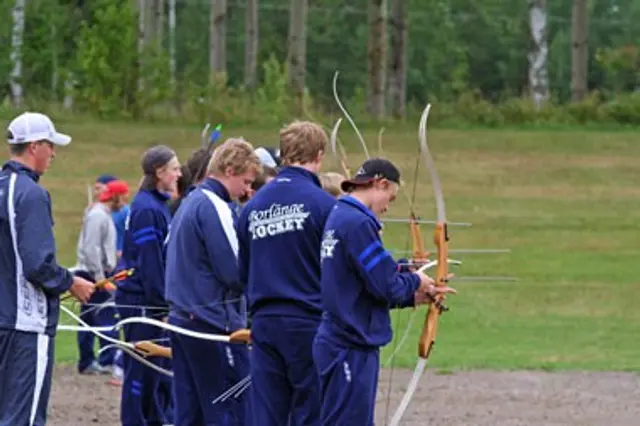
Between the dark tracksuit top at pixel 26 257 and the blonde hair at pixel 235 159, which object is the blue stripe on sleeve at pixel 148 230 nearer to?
the blonde hair at pixel 235 159

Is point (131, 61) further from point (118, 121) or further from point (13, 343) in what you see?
point (13, 343)

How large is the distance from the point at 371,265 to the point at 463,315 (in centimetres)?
1354

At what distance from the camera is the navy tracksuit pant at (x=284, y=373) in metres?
9.28

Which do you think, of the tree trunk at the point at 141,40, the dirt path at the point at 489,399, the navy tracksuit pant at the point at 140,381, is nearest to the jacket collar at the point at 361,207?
the navy tracksuit pant at the point at 140,381

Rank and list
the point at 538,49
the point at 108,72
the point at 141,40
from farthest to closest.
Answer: the point at 141,40
the point at 538,49
the point at 108,72

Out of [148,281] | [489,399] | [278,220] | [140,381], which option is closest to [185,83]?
[489,399]

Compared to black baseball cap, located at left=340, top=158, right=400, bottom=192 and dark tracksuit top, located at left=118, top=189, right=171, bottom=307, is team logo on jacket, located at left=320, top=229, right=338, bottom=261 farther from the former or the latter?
dark tracksuit top, located at left=118, top=189, right=171, bottom=307

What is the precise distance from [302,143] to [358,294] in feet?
3.31

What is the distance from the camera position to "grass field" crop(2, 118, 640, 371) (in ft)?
63.8

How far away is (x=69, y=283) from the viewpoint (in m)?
9.39

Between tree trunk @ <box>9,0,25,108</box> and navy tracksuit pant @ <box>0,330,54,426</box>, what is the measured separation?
33.1 metres

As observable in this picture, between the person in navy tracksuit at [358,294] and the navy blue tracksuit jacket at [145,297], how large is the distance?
124 inches

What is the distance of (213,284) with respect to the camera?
10062 mm

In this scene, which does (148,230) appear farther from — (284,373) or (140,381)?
(284,373)
